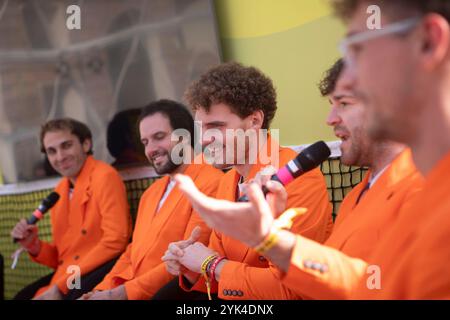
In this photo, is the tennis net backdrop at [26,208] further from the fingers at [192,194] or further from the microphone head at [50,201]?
the fingers at [192,194]

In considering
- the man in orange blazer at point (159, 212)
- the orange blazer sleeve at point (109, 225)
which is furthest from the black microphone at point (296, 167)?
the orange blazer sleeve at point (109, 225)

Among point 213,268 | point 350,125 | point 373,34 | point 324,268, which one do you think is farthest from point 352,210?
point 373,34

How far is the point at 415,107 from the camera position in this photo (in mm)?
1200

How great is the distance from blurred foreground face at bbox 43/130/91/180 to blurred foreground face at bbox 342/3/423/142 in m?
3.34

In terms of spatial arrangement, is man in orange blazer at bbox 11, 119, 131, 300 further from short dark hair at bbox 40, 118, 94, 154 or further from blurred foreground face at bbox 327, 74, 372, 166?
blurred foreground face at bbox 327, 74, 372, 166

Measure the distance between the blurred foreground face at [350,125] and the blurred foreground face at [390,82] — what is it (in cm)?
91

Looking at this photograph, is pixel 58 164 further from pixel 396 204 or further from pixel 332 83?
pixel 396 204

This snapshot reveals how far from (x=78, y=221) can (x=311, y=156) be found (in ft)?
8.27

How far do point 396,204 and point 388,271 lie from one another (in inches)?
17.3

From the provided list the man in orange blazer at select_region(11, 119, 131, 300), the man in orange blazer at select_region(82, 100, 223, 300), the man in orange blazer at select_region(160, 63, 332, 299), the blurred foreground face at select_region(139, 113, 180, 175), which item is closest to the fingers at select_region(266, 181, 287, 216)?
the man in orange blazer at select_region(160, 63, 332, 299)

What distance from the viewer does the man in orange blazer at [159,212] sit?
3203 millimetres

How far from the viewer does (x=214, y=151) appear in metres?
2.86

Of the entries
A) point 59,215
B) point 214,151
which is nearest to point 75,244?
point 59,215

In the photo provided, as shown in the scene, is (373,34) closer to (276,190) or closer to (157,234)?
(276,190)
